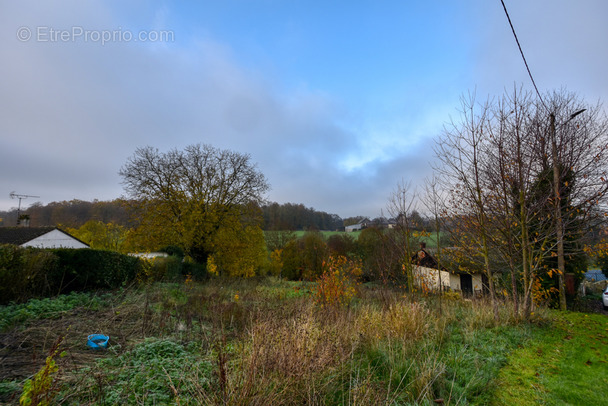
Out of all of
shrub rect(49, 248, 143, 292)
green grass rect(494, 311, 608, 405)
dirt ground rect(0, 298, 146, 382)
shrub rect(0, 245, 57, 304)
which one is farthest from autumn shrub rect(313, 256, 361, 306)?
shrub rect(0, 245, 57, 304)

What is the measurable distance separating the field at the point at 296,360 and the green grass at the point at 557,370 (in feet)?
0.06

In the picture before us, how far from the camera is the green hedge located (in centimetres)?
599

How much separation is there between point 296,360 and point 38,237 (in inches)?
1319

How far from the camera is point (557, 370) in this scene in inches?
143

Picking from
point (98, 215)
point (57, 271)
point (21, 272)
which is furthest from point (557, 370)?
point (98, 215)

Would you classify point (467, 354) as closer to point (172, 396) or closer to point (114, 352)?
point (172, 396)

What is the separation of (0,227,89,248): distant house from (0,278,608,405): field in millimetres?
27089

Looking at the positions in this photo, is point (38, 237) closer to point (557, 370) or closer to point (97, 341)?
point (97, 341)

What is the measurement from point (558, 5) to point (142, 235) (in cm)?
1876

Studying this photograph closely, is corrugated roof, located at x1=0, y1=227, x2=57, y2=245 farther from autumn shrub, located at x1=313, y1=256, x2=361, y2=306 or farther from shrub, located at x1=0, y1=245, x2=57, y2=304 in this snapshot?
autumn shrub, located at x1=313, y1=256, x2=361, y2=306

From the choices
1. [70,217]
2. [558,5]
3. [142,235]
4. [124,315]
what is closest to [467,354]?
[124,315]

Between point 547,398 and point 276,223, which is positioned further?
point 276,223

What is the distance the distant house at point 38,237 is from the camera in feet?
82.4

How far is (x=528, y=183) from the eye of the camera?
649 cm
